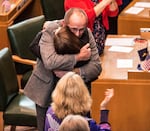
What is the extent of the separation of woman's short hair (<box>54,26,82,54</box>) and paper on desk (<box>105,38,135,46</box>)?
1.20 meters

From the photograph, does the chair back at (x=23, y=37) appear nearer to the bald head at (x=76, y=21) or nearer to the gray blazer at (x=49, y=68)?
the gray blazer at (x=49, y=68)

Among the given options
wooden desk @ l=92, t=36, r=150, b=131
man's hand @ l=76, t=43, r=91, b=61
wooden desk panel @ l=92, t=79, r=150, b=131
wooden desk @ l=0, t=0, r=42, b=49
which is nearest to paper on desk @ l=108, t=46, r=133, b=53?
wooden desk @ l=92, t=36, r=150, b=131

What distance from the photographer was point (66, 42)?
3.20 meters

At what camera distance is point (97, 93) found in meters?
3.71

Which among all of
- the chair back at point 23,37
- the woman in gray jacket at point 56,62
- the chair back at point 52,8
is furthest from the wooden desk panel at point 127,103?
the chair back at point 52,8

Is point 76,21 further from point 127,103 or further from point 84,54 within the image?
point 127,103

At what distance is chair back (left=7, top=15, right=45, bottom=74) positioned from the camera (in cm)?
471

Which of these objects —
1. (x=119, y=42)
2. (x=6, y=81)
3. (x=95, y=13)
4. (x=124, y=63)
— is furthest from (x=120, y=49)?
(x=6, y=81)

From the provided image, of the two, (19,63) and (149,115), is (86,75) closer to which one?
(149,115)

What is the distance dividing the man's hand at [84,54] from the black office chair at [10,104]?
963 mm

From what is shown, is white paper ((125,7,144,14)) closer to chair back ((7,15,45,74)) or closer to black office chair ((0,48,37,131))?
chair back ((7,15,45,74))

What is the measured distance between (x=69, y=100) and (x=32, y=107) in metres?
1.34

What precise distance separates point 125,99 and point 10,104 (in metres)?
1.03

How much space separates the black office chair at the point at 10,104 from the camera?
4051 millimetres
